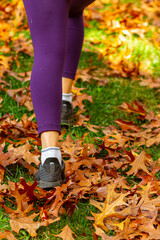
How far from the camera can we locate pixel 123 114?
263cm

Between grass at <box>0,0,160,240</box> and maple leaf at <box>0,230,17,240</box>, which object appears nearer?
maple leaf at <box>0,230,17,240</box>

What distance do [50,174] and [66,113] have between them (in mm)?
793

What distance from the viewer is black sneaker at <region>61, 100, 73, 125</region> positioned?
7.72 feet

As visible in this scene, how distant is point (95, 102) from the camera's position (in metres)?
2.80

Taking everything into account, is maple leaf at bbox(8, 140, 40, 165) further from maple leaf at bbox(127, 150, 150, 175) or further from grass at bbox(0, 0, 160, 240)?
maple leaf at bbox(127, 150, 150, 175)

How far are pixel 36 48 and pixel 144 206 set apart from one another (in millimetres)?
911

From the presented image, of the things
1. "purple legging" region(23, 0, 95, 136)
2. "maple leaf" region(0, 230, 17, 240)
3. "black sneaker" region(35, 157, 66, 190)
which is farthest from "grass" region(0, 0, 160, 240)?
"purple legging" region(23, 0, 95, 136)

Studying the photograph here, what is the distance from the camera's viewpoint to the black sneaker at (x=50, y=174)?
1625 millimetres

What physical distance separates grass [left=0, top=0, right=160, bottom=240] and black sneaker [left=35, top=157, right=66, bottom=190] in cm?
17

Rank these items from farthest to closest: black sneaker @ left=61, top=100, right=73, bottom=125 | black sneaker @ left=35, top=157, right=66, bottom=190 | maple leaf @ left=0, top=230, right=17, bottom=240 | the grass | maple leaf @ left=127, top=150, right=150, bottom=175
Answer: black sneaker @ left=61, top=100, right=73, bottom=125
maple leaf @ left=127, top=150, right=150, bottom=175
black sneaker @ left=35, top=157, right=66, bottom=190
the grass
maple leaf @ left=0, top=230, right=17, bottom=240

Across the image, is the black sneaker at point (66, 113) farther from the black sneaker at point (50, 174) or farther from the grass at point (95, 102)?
the black sneaker at point (50, 174)

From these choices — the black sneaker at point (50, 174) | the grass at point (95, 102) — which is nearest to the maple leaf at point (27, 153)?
the grass at point (95, 102)

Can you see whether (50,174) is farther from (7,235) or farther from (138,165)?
(138,165)

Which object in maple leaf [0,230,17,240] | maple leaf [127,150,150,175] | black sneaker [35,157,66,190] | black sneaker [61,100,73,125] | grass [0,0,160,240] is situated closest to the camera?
maple leaf [0,230,17,240]
